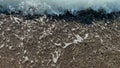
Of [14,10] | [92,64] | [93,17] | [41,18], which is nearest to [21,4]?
[14,10]

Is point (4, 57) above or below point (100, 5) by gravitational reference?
below

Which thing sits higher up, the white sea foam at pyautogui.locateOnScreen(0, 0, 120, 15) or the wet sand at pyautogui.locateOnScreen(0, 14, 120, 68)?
the white sea foam at pyautogui.locateOnScreen(0, 0, 120, 15)

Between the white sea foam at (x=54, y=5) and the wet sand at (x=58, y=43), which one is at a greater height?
the white sea foam at (x=54, y=5)

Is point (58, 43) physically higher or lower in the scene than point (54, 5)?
lower

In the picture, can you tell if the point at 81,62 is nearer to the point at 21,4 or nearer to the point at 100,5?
the point at 100,5

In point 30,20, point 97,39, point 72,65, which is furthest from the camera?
point 30,20

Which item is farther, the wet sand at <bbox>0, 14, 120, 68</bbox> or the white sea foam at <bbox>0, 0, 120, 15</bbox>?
the white sea foam at <bbox>0, 0, 120, 15</bbox>

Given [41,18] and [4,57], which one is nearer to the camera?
[4,57]

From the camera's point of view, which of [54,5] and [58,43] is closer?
[58,43]
